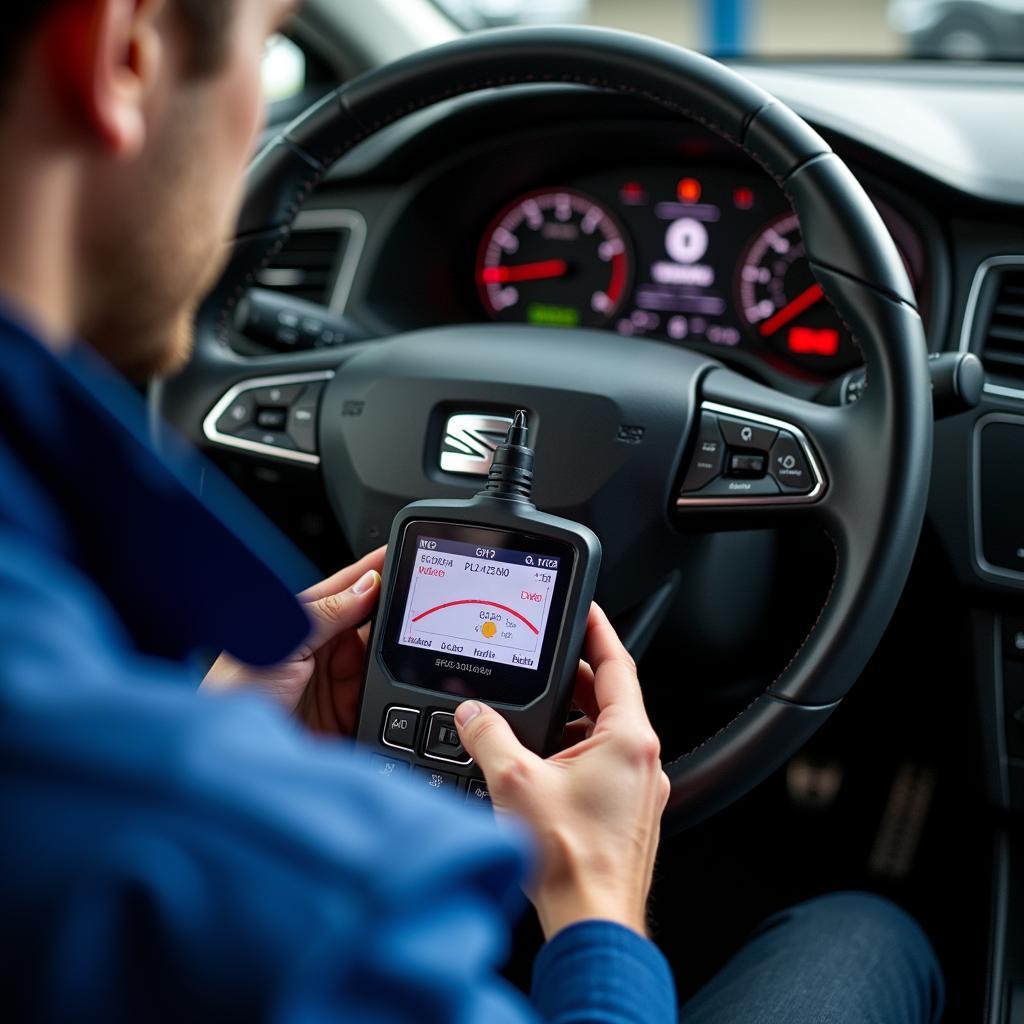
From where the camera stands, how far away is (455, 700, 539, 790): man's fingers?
0.75 metres

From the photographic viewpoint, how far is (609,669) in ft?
2.75

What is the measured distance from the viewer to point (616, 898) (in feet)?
2.14

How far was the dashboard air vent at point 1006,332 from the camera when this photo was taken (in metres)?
1.37

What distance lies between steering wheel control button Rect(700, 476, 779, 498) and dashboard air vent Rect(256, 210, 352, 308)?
874mm

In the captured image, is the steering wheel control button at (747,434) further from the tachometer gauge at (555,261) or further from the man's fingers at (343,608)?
the tachometer gauge at (555,261)

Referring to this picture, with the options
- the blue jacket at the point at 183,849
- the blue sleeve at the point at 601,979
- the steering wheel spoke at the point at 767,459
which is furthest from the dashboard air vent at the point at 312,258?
the blue jacket at the point at 183,849

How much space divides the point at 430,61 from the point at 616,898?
823mm

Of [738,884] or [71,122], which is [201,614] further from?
[738,884]

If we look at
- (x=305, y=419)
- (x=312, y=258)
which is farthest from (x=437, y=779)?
(x=312, y=258)

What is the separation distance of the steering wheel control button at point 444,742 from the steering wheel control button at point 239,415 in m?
0.46

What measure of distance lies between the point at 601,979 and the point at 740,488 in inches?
21.6

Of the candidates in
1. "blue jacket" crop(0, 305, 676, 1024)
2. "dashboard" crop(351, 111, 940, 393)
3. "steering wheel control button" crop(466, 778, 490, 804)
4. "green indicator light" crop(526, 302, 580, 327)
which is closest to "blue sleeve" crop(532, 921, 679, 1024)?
"blue jacket" crop(0, 305, 676, 1024)

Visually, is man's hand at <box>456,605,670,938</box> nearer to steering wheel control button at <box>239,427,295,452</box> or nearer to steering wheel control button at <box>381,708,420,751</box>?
steering wheel control button at <box>381,708,420,751</box>

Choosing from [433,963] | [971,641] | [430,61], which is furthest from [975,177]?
[433,963]
